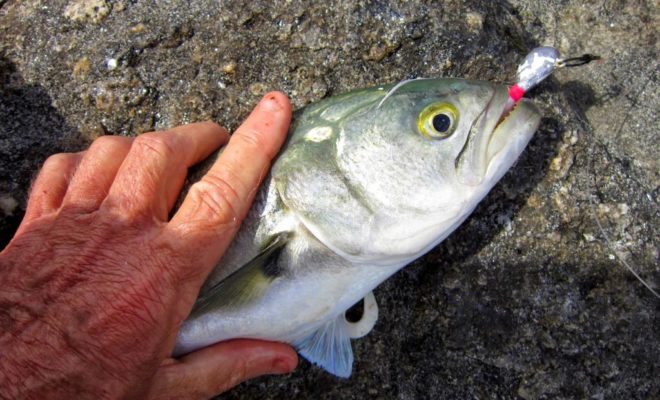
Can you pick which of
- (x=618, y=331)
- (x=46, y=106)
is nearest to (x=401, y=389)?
(x=618, y=331)

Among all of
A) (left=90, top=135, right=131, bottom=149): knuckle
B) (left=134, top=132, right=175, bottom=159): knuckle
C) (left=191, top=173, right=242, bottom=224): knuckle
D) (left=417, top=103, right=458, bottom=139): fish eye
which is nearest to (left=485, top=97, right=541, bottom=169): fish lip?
(left=417, top=103, right=458, bottom=139): fish eye

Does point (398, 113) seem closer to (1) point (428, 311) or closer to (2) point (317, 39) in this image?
(2) point (317, 39)

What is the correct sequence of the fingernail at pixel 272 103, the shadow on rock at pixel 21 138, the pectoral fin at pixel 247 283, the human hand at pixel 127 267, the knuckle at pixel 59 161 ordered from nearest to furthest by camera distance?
1. the human hand at pixel 127 267
2. the pectoral fin at pixel 247 283
3. the fingernail at pixel 272 103
4. the knuckle at pixel 59 161
5. the shadow on rock at pixel 21 138

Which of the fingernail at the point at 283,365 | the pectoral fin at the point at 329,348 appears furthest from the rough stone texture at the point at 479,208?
the fingernail at the point at 283,365

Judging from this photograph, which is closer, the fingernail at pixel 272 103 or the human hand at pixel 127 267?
the human hand at pixel 127 267

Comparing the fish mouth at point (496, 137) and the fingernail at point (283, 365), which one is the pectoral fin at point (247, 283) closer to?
the fingernail at point (283, 365)

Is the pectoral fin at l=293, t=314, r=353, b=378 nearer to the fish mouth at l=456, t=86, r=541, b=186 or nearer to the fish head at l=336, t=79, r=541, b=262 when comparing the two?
the fish head at l=336, t=79, r=541, b=262

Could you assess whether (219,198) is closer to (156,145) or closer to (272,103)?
(156,145)
